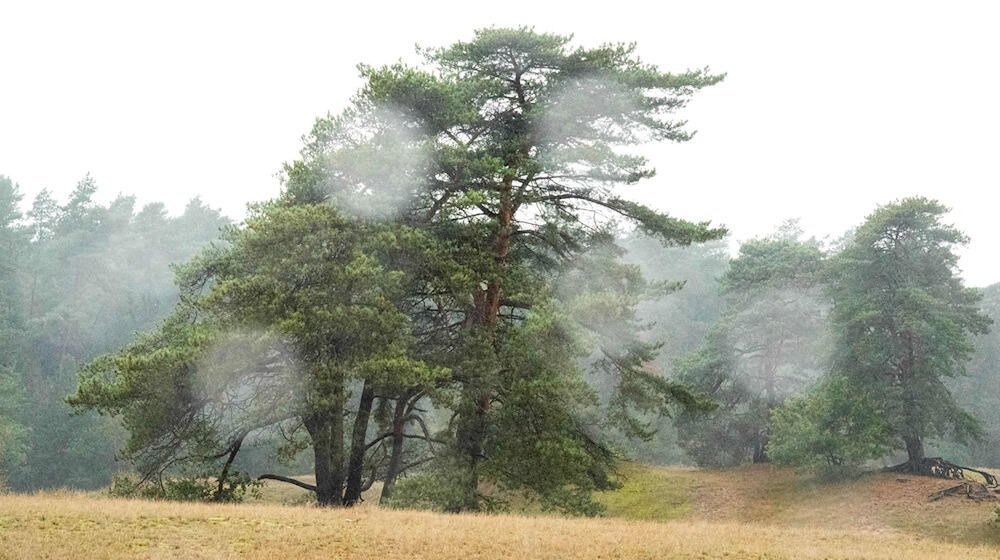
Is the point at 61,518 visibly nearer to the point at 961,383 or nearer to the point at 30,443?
the point at 30,443

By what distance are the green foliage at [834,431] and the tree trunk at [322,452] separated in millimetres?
20981

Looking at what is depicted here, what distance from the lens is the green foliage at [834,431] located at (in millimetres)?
29797

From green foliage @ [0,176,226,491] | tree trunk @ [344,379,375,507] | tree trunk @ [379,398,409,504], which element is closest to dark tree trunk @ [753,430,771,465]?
tree trunk @ [379,398,409,504]

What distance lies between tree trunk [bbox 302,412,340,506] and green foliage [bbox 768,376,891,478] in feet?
68.8

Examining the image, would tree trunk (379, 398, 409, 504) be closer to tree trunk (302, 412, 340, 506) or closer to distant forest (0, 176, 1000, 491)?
tree trunk (302, 412, 340, 506)

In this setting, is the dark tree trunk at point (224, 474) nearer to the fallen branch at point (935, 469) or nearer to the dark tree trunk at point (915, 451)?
the dark tree trunk at point (915, 451)

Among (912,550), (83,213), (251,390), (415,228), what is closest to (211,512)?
(251,390)

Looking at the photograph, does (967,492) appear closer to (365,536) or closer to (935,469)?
(935,469)

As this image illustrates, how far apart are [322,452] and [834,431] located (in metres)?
22.3

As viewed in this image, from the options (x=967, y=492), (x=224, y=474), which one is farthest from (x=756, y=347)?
(x=224, y=474)

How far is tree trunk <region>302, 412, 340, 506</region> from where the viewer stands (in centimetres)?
1773

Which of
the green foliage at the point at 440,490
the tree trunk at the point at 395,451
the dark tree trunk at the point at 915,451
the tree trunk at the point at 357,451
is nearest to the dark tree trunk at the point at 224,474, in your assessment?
the tree trunk at the point at 357,451

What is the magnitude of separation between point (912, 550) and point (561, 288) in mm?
10202

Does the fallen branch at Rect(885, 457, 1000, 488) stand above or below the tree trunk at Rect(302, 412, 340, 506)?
below
